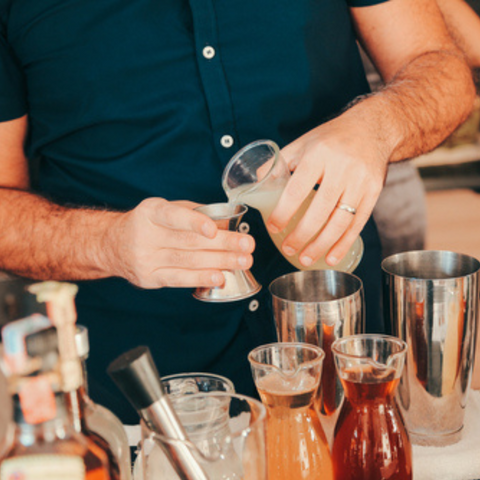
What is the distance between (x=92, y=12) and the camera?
4.10 feet

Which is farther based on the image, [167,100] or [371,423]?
[167,100]

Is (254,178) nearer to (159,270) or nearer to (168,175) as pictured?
(159,270)

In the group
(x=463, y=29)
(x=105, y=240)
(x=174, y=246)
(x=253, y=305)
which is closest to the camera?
(x=174, y=246)

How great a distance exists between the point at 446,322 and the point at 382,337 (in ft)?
0.53

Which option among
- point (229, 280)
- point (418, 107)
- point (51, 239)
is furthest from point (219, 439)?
point (418, 107)

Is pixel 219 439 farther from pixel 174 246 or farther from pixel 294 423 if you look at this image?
pixel 174 246

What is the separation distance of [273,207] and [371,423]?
408 millimetres

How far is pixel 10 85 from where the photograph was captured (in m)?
1.29

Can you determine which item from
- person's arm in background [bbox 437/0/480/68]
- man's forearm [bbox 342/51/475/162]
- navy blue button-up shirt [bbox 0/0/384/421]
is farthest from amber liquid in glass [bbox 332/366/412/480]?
person's arm in background [bbox 437/0/480/68]

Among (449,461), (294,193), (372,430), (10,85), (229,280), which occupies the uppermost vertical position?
(10,85)

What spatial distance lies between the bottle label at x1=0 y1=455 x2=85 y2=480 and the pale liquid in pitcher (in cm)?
52

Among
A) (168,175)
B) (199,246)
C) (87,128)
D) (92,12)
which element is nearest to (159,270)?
(199,246)

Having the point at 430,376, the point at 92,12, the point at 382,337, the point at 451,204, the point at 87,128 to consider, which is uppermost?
the point at 92,12

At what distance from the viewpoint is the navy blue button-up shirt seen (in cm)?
126
